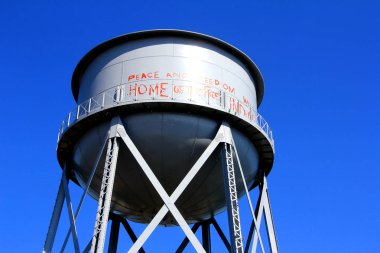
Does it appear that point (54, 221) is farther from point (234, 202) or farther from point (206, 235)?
point (206, 235)

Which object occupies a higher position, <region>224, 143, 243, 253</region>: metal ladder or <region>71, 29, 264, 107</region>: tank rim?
<region>71, 29, 264, 107</region>: tank rim

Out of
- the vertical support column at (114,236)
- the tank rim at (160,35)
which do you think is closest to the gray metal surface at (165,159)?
the vertical support column at (114,236)

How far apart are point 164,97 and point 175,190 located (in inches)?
104

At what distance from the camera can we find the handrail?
44.9 ft

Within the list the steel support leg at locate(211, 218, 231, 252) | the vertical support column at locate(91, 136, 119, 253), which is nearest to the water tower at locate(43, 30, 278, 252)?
the vertical support column at locate(91, 136, 119, 253)

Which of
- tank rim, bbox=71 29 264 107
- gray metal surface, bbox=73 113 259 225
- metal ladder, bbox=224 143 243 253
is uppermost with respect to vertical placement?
tank rim, bbox=71 29 264 107

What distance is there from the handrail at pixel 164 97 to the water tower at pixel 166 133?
0.03m

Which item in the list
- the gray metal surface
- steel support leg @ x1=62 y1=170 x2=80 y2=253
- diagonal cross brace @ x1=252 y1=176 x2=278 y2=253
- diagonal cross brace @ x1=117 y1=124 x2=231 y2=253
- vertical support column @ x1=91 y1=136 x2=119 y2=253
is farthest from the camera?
diagonal cross brace @ x1=252 y1=176 x2=278 y2=253

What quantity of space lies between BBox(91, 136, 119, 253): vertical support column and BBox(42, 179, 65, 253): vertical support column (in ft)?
9.81

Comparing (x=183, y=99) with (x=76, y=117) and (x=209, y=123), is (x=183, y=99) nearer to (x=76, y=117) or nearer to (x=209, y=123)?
(x=209, y=123)

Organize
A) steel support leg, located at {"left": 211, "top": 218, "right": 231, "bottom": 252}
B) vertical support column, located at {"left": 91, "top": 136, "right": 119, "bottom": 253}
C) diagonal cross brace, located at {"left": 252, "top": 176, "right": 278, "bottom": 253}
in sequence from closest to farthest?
vertical support column, located at {"left": 91, "top": 136, "right": 119, "bottom": 253}, diagonal cross brace, located at {"left": 252, "top": 176, "right": 278, "bottom": 253}, steel support leg, located at {"left": 211, "top": 218, "right": 231, "bottom": 252}

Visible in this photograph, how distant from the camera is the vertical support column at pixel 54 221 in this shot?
1464cm

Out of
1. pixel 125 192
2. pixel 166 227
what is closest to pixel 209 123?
pixel 125 192

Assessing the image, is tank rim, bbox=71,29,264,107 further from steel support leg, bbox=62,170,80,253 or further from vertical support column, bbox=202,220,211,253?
vertical support column, bbox=202,220,211,253
